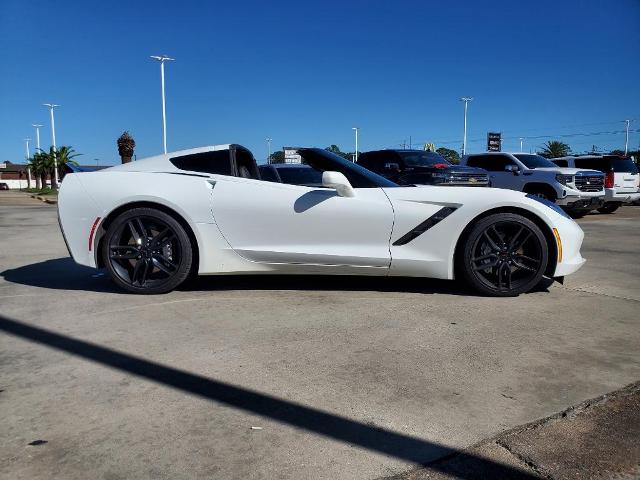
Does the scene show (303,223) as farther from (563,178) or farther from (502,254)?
(563,178)

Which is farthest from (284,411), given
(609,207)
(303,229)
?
(609,207)

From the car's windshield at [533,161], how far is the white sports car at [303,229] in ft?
32.3

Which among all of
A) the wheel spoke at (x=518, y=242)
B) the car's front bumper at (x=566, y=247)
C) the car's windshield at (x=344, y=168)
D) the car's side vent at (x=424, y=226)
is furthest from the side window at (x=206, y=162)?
the car's front bumper at (x=566, y=247)

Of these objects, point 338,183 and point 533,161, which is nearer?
point 338,183

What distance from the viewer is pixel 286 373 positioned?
2436 mm

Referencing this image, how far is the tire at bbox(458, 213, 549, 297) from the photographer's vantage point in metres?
3.89

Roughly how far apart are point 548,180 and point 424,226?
963 centimetres

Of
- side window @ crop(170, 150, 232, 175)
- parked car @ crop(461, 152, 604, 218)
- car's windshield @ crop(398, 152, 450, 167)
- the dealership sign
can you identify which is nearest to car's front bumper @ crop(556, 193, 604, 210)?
parked car @ crop(461, 152, 604, 218)

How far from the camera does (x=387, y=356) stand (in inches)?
105

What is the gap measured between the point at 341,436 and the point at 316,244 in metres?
2.16

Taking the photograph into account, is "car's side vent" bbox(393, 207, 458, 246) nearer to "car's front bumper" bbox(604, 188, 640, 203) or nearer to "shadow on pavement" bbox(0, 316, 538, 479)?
"shadow on pavement" bbox(0, 316, 538, 479)

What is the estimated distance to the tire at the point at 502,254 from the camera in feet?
12.8

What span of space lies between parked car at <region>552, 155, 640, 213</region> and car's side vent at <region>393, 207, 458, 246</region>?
37.1ft

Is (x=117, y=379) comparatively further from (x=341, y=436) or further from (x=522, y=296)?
(x=522, y=296)
